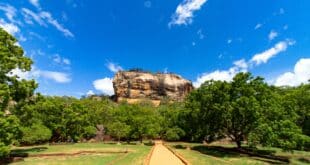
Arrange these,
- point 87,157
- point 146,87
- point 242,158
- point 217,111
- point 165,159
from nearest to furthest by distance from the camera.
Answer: point 165,159 < point 87,157 < point 242,158 < point 217,111 < point 146,87

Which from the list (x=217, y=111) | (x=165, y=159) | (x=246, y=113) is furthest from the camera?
(x=217, y=111)

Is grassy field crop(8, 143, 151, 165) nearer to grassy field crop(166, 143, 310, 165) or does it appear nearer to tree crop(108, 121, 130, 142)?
grassy field crop(166, 143, 310, 165)

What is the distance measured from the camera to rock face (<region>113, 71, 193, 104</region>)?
531 feet

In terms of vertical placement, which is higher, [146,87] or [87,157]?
[146,87]

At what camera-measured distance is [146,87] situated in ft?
539

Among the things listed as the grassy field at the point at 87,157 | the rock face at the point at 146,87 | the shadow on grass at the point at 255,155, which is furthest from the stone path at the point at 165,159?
the rock face at the point at 146,87

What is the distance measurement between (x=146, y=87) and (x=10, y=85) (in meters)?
135

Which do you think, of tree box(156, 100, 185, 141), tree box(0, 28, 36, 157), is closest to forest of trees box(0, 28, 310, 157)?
tree box(0, 28, 36, 157)

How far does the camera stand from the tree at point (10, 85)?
79.3 feet

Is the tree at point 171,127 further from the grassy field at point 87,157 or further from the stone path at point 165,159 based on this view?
the stone path at point 165,159

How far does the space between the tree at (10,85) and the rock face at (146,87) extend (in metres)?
127

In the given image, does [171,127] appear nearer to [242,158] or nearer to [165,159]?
[242,158]

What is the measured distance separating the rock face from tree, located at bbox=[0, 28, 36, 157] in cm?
12675

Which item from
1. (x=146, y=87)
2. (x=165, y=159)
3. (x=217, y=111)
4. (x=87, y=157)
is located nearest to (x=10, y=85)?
(x=87, y=157)
